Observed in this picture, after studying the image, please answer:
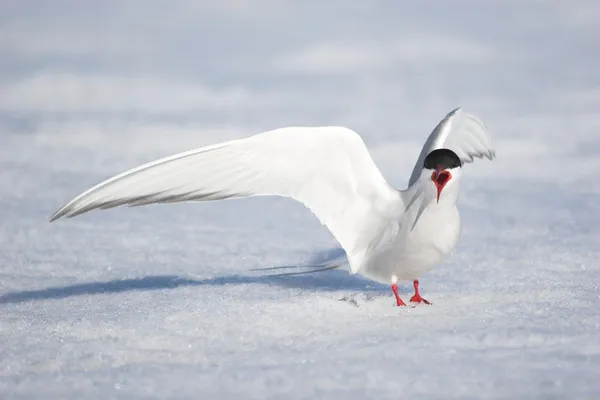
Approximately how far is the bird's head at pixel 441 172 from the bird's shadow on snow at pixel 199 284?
2.84ft

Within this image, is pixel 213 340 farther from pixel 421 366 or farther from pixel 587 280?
pixel 587 280

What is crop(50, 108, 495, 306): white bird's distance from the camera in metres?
3.97

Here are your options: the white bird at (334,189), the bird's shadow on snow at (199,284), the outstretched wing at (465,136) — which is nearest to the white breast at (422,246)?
the white bird at (334,189)

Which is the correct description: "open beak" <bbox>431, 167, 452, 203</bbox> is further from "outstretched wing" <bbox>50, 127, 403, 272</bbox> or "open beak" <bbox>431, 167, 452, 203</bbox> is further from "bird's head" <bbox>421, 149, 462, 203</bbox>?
"outstretched wing" <bbox>50, 127, 403, 272</bbox>

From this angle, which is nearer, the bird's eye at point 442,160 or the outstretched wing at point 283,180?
the outstretched wing at point 283,180

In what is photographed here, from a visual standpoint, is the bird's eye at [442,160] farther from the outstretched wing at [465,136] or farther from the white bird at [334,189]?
the outstretched wing at [465,136]

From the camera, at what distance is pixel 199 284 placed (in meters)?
5.15

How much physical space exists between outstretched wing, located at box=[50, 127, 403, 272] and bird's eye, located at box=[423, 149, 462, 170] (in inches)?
8.8

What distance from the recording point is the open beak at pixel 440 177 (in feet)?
Answer: 14.0

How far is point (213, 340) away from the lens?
389cm

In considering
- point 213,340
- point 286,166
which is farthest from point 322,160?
point 213,340

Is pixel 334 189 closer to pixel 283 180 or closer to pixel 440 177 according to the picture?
pixel 283 180

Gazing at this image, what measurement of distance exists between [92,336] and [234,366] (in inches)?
33.8

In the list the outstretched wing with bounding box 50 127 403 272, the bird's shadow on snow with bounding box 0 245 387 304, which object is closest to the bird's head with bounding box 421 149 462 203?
the outstretched wing with bounding box 50 127 403 272
